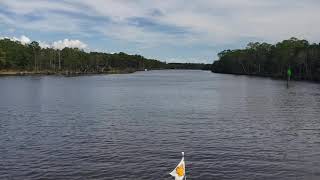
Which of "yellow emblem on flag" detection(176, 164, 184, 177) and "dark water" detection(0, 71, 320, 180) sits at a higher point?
"yellow emblem on flag" detection(176, 164, 184, 177)

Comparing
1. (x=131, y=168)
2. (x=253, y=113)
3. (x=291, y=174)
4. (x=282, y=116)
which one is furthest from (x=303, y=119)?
(x=131, y=168)

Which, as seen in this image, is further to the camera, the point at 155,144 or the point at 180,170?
the point at 155,144

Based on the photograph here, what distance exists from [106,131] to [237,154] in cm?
1451

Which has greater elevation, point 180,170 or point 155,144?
point 180,170

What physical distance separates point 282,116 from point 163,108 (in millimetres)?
16926

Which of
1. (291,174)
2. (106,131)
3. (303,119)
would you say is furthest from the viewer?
(303,119)

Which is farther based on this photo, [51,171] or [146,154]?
[146,154]

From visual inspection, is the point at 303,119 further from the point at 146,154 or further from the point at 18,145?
the point at 18,145

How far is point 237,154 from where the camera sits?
3266 cm

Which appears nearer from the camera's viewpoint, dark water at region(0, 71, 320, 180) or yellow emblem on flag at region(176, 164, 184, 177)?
yellow emblem on flag at region(176, 164, 184, 177)

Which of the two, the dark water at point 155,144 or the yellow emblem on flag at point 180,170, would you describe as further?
the dark water at point 155,144

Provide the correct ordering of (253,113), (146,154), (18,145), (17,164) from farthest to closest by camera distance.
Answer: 1. (253,113)
2. (18,145)
3. (146,154)
4. (17,164)

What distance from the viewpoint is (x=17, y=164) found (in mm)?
29516

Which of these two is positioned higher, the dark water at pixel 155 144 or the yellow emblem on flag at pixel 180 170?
the yellow emblem on flag at pixel 180 170
